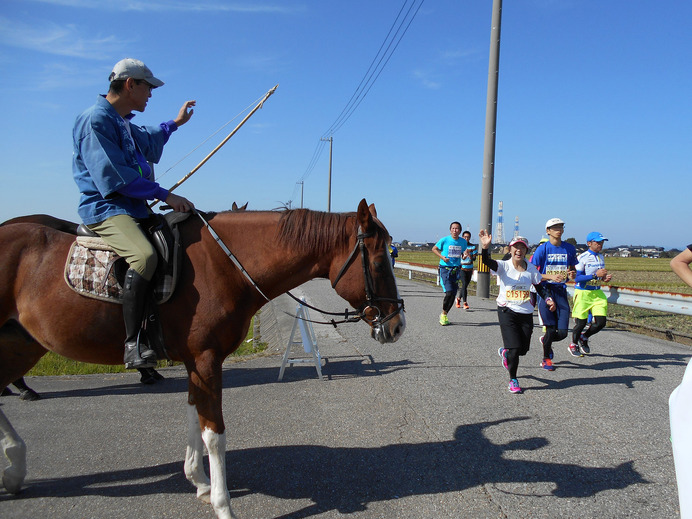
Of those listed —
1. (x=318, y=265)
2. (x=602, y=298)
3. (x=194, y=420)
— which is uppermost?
(x=318, y=265)

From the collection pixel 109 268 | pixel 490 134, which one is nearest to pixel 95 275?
pixel 109 268

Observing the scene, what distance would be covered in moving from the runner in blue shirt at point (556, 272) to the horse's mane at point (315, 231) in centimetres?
494

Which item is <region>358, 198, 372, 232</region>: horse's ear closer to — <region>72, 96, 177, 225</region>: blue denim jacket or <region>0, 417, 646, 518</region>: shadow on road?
<region>72, 96, 177, 225</region>: blue denim jacket

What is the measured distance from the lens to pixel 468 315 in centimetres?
1212

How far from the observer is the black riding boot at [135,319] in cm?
310

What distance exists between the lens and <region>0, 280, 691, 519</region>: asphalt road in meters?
3.36

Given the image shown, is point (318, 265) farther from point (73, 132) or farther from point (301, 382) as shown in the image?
point (301, 382)

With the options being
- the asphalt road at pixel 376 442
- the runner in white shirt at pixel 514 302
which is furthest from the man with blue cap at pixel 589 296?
the runner in white shirt at pixel 514 302

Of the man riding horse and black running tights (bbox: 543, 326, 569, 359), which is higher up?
the man riding horse

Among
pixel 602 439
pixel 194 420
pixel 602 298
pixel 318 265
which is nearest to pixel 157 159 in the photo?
pixel 318 265

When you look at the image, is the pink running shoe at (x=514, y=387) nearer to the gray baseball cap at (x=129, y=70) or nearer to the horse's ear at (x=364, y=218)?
the horse's ear at (x=364, y=218)

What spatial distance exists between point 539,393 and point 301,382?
3120 mm

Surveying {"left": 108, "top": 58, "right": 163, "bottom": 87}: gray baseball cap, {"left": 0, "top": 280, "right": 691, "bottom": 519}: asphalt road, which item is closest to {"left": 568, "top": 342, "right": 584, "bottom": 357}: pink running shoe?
{"left": 0, "top": 280, "right": 691, "bottom": 519}: asphalt road

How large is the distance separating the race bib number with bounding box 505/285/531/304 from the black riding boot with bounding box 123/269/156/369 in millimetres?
4739
